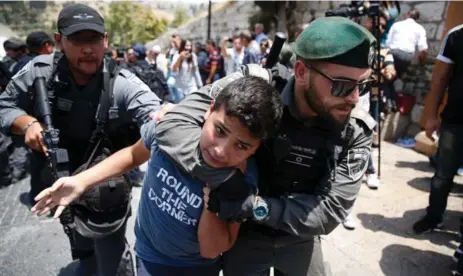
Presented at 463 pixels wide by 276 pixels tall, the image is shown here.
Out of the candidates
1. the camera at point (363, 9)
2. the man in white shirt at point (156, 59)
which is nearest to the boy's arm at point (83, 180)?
the camera at point (363, 9)

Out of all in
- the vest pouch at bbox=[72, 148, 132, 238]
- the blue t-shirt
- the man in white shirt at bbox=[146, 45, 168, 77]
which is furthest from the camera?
the man in white shirt at bbox=[146, 45, 168, 77]

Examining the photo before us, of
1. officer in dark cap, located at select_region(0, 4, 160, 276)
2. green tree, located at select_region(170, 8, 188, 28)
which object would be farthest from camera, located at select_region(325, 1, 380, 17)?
green tree, located at select_region(170, 8, 188, 28)

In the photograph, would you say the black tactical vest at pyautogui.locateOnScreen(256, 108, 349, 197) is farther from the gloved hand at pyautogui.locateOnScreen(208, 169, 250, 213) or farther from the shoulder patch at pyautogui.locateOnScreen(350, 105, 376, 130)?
the gloved hand at pyautogui.locateOnScreen(208, 169, 250, 213)

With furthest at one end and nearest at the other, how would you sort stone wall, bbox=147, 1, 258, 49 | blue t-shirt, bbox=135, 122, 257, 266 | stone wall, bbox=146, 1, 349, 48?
stone wall, bbox=147, 1, 258, 49
stone wall, bbox=146, 1, 349, 48
blue t-shirt, bbox=135, 122, 257, 266

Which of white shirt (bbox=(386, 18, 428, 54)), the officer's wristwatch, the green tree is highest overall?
the officer's wristwatch

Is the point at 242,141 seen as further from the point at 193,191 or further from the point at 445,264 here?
the point at 445,264

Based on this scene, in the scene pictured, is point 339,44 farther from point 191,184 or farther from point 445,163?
point 445,163

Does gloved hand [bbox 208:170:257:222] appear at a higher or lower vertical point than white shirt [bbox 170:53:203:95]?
higher

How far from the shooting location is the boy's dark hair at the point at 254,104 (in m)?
1.14

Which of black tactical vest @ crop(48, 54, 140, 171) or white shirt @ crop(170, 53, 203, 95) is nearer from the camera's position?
black tactical vest @ crop(48, 54, 140, 171)

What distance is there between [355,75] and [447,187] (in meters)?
2.44

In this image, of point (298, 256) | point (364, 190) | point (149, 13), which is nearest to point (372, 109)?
point (364, 190)

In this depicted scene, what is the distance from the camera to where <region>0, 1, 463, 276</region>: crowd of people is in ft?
3.94

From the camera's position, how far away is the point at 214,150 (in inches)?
46.1
